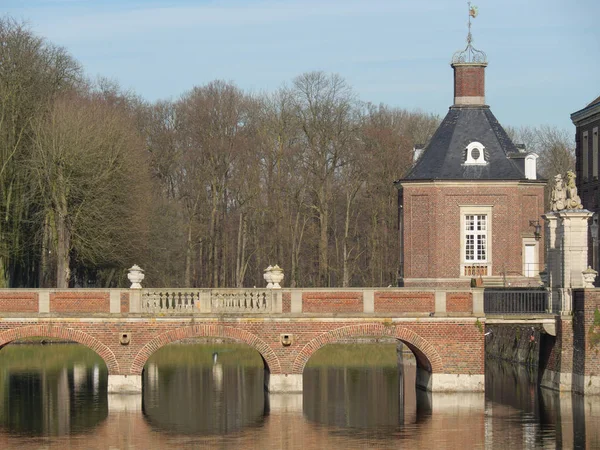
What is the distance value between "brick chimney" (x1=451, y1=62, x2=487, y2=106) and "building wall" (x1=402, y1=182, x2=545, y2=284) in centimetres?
388

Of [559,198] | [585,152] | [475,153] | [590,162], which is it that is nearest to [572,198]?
[559,198]

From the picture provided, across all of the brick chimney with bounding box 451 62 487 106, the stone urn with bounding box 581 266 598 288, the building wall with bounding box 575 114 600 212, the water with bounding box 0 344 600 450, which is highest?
the brick chimney with bounding box 451 62 487 106

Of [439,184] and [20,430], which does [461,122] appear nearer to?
[439,184]

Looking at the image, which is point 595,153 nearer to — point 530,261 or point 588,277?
point 530,261

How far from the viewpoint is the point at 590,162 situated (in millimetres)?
47844

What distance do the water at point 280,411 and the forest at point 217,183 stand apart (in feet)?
Result: 36.1

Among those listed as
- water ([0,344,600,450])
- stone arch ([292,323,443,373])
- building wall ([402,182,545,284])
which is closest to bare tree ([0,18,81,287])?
water ([0,344,600,450])

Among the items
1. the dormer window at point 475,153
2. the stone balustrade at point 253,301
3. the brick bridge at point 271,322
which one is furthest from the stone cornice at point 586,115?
the stone balustrade at point 253,301

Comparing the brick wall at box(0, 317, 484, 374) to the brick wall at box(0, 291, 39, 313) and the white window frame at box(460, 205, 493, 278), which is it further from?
the white window frame at box(460, 205, 493, 278)

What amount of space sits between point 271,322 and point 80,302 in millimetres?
5033

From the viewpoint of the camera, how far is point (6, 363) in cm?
4572

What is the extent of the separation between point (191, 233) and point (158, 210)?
3.06 meters

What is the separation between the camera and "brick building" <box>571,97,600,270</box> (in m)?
46.9

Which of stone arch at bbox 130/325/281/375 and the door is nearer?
stone arch at bbox 130/325/281/375
